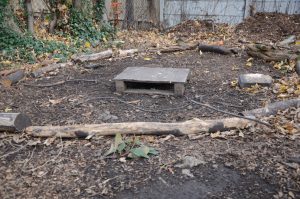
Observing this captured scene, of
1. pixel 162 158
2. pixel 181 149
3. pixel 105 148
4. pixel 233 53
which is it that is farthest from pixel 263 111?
pixel 233 53

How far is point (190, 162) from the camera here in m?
3.12

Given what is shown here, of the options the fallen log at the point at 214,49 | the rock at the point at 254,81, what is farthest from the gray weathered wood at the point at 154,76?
the fallen log at the point at 214,49

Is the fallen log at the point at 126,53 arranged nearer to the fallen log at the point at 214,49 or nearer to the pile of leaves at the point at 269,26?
the fallen log at the point at 214,49

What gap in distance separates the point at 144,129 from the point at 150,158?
0.48 meters

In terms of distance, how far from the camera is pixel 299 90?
4809 mm

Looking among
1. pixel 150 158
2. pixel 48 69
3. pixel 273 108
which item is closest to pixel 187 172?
pixel 150 158

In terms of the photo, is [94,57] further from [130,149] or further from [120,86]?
[130,149]

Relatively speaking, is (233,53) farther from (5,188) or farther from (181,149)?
(5,188)

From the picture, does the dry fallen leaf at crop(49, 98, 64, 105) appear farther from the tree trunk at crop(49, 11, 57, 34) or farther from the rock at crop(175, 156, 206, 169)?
the tree trunk at crop(49, 11, 57, 34)

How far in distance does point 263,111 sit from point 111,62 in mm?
3882

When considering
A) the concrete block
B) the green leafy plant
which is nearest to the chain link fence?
the concrete block

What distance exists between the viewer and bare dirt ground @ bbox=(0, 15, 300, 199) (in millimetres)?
2787

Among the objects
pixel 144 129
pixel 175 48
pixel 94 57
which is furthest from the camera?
pixel 175 48

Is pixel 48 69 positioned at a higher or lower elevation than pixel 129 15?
lower
